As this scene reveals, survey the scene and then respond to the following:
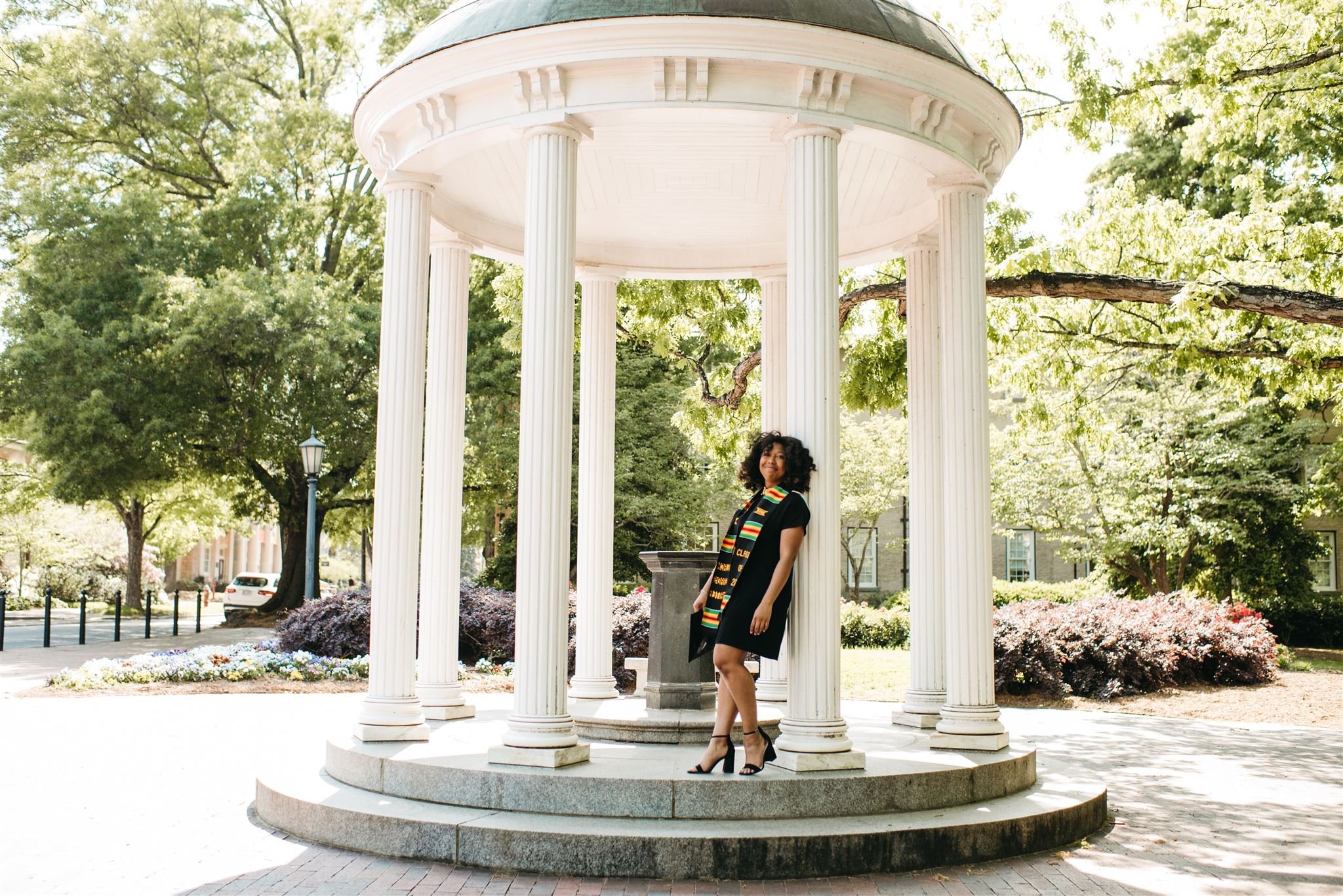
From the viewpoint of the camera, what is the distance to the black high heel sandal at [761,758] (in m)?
7.06

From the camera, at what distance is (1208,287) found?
41.2 feet

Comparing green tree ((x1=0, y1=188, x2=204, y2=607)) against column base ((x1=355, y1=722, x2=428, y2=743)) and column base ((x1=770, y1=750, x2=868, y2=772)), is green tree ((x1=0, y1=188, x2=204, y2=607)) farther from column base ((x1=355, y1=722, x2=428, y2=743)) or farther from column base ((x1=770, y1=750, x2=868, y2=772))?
column base ((x1=770, y1=750, x2=868, y2=772))

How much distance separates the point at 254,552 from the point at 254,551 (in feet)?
0.29

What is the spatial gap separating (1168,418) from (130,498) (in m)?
32.6

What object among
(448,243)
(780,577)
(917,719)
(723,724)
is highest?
(448,243)

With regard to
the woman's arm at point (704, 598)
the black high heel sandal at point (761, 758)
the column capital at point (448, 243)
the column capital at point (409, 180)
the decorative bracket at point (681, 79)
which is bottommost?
the black high heel sandal at point (761, 758)

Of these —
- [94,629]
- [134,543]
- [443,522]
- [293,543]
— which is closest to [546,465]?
[443,522]

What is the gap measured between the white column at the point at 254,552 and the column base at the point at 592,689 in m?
79.2

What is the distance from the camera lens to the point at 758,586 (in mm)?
7414

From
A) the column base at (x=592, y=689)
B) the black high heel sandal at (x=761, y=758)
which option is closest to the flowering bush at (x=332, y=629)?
the column base at (x=592, y=689)

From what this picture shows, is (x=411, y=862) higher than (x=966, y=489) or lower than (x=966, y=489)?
lower

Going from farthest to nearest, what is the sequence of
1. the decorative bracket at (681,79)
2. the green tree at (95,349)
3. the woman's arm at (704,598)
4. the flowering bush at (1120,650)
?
the green tree at (95,349)
the flowering bush at (1120,650)
the woman's arm at (704,598)
the decorative bracket at (681,79)

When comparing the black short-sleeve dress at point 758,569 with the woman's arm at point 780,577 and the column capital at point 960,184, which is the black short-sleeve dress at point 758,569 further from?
the column capital at point 960,184

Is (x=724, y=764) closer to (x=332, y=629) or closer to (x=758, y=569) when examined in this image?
(x=758, y=569)
